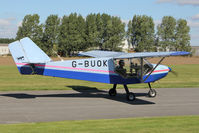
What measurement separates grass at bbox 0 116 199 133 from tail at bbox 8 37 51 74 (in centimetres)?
558

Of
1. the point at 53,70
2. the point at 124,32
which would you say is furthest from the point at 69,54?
the point at 53,70

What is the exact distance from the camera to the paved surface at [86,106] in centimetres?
1123

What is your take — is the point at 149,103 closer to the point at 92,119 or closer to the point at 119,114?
the point at 119,114

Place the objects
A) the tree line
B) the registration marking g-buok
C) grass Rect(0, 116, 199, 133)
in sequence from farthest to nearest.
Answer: the tree line < the registration marking g-buok < grass Rect(0, 116, 199, 133)

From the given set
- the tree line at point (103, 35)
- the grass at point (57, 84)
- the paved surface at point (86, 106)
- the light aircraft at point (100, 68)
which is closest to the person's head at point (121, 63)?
the light aircraft at point (100, 68)

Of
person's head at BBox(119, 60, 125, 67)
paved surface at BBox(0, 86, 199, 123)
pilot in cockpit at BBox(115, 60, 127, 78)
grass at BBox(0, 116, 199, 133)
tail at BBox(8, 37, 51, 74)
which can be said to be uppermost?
tail at BBox(8, 37, 51, 74)

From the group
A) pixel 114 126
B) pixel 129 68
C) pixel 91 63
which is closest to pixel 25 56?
pixel 91 63

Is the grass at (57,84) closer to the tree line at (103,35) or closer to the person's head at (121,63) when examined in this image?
the person's head at (121,63)

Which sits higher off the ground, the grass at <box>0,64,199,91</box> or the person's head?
the person's head

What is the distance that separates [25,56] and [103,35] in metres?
79.0

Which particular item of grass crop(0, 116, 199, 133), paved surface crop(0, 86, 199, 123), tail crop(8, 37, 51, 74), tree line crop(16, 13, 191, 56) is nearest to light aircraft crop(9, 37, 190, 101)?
tail crop(8, 37, 51, 74)

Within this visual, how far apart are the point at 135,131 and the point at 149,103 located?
615cm

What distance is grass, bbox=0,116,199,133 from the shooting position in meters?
8.58

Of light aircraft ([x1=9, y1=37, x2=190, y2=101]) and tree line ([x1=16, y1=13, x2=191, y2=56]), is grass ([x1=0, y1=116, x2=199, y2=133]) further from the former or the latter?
tree line ([x1=16, y1=13, x2=191, y2=56])
